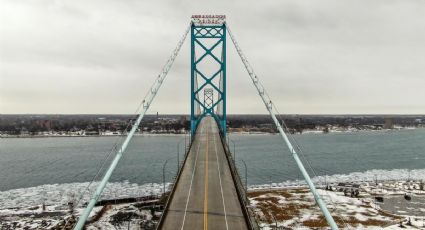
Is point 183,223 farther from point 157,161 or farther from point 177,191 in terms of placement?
point 157,161

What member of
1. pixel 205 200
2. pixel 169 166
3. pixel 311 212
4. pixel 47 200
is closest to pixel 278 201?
pixel 311 212

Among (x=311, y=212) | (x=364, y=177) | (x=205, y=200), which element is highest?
(x=205, y=200)

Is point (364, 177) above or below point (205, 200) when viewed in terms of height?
below

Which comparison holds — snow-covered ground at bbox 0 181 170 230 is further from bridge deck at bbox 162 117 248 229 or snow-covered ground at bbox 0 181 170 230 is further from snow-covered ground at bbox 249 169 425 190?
snow-covered ground at bbox 249 169 425 190

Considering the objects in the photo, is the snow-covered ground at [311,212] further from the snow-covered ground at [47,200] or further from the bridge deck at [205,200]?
the snow-covered ground at [47,200]

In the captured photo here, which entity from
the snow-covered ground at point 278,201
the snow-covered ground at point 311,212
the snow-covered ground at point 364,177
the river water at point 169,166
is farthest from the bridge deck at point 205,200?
the river water at point 169,166

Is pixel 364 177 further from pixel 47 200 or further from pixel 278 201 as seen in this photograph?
pixel 47 200

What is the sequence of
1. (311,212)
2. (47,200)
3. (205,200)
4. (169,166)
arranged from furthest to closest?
(169,166)
(47,200)
(311,212)
(205,200)

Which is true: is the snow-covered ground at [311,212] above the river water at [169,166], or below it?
below

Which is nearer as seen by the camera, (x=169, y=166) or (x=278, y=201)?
(x=278, y=201)
